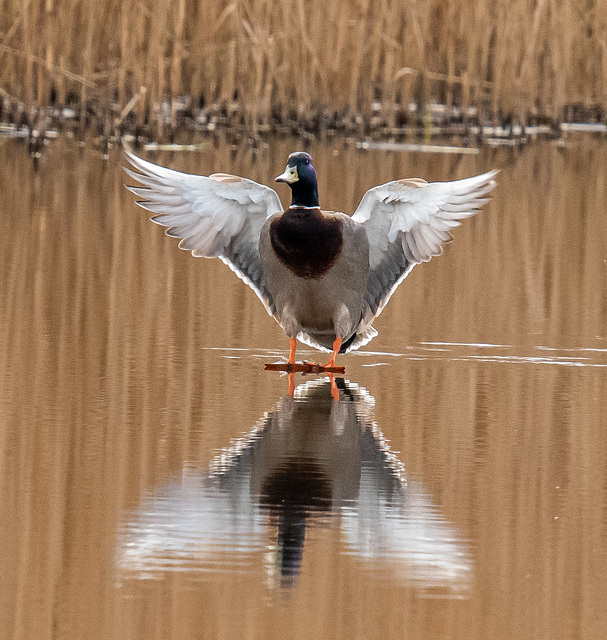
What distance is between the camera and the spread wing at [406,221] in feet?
18.5

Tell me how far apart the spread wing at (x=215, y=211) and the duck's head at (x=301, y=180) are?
0.32 feet

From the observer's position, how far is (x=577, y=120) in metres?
18.8

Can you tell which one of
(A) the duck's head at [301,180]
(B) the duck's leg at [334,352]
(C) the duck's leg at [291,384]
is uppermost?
(A) the duck's head at [301,180]

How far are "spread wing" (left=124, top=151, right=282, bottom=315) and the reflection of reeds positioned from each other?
26.1 feet

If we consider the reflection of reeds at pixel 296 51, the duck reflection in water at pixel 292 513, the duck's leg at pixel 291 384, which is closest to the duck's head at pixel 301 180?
the duck's leg at pixel 291 384

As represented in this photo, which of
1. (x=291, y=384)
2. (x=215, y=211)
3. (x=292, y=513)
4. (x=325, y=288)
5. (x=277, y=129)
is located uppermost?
(x=277, y=129)

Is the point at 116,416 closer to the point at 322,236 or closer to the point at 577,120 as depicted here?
the point at 322,236

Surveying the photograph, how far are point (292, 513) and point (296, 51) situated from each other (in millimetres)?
11593

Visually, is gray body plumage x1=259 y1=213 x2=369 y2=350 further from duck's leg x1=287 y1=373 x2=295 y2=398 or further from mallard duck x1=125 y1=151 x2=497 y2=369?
duck's leg x1=287 y1=373 x2=295 y2=398

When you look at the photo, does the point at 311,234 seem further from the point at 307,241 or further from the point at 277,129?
the point at 277,129

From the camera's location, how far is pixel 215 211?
5719mm

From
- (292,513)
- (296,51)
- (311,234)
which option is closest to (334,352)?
(311,234)

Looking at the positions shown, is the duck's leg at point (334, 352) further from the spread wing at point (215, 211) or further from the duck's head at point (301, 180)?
the duck's head at point (301, 180)

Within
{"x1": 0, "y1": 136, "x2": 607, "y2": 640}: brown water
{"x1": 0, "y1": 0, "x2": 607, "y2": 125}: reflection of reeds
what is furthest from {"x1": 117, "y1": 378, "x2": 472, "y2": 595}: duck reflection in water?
{"x1": 0, "y1": 0, "x2": 607, "y2": 125}: reflection of reeds
